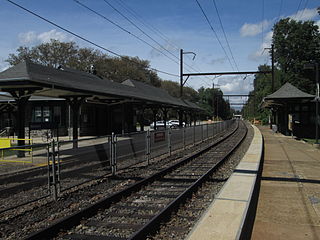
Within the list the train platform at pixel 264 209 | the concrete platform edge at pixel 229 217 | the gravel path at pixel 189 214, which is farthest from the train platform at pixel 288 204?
the gravel path at pixel 189 214

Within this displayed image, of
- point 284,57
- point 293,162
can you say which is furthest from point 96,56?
point 293,162

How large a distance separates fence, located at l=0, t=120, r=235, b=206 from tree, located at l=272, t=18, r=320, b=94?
61884 mm

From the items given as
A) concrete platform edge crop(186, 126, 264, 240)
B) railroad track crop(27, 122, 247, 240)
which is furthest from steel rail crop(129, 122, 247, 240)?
concrete platform edge crop(186, 126, 264, 240)

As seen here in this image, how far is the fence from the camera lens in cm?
752

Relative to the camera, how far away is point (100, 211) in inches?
266

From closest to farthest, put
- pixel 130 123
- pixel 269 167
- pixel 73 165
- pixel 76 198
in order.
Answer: pixel 76 198, pixel 73 165, pixel 269 167, pixel 130 123

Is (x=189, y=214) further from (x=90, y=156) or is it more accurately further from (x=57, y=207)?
(x=90, y=156)

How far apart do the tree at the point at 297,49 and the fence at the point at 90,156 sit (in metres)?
61.9

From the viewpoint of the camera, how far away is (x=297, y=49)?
72.4 meters

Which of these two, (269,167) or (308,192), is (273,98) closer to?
(269,167)

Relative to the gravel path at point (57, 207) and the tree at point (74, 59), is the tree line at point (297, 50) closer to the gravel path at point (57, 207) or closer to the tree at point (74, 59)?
the tree at point (74, 59)

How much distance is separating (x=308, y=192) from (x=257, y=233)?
12.1ft

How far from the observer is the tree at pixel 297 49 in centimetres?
6969

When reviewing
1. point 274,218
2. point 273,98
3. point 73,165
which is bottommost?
point 274,218
